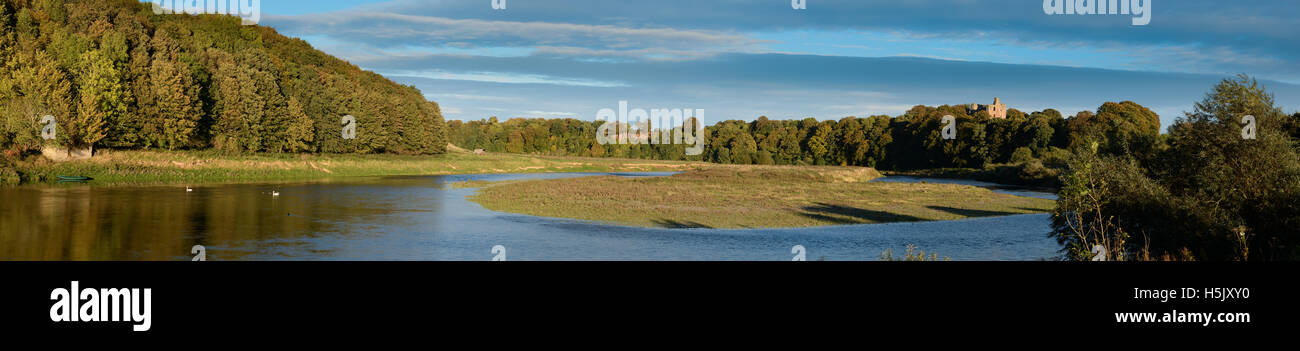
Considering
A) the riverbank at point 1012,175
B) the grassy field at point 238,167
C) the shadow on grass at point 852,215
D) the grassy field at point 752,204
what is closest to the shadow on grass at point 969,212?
the grassy field at point 752,204

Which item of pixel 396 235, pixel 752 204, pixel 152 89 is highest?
pixel 152 89

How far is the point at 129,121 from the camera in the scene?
6381 cm

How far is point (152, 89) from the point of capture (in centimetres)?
6581

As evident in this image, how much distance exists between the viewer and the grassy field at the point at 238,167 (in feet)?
190

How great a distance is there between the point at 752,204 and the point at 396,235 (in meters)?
21.4

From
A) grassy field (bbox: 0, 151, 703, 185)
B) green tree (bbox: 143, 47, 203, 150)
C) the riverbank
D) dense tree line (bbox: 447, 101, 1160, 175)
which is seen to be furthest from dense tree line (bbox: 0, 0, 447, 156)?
dense tree line (bbox: 447, 101, 1160, 175)

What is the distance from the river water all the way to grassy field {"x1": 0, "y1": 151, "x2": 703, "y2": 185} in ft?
53.2

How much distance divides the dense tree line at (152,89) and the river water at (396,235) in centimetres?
1767

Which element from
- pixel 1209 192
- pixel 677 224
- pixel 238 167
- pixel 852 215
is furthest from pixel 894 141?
pixel 1209 192

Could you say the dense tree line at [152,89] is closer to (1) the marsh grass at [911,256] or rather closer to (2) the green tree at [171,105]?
(2) the green tree at [171,105]

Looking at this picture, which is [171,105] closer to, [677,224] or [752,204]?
[752,204]

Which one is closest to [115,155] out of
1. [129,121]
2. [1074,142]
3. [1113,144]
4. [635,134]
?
[129,121]
